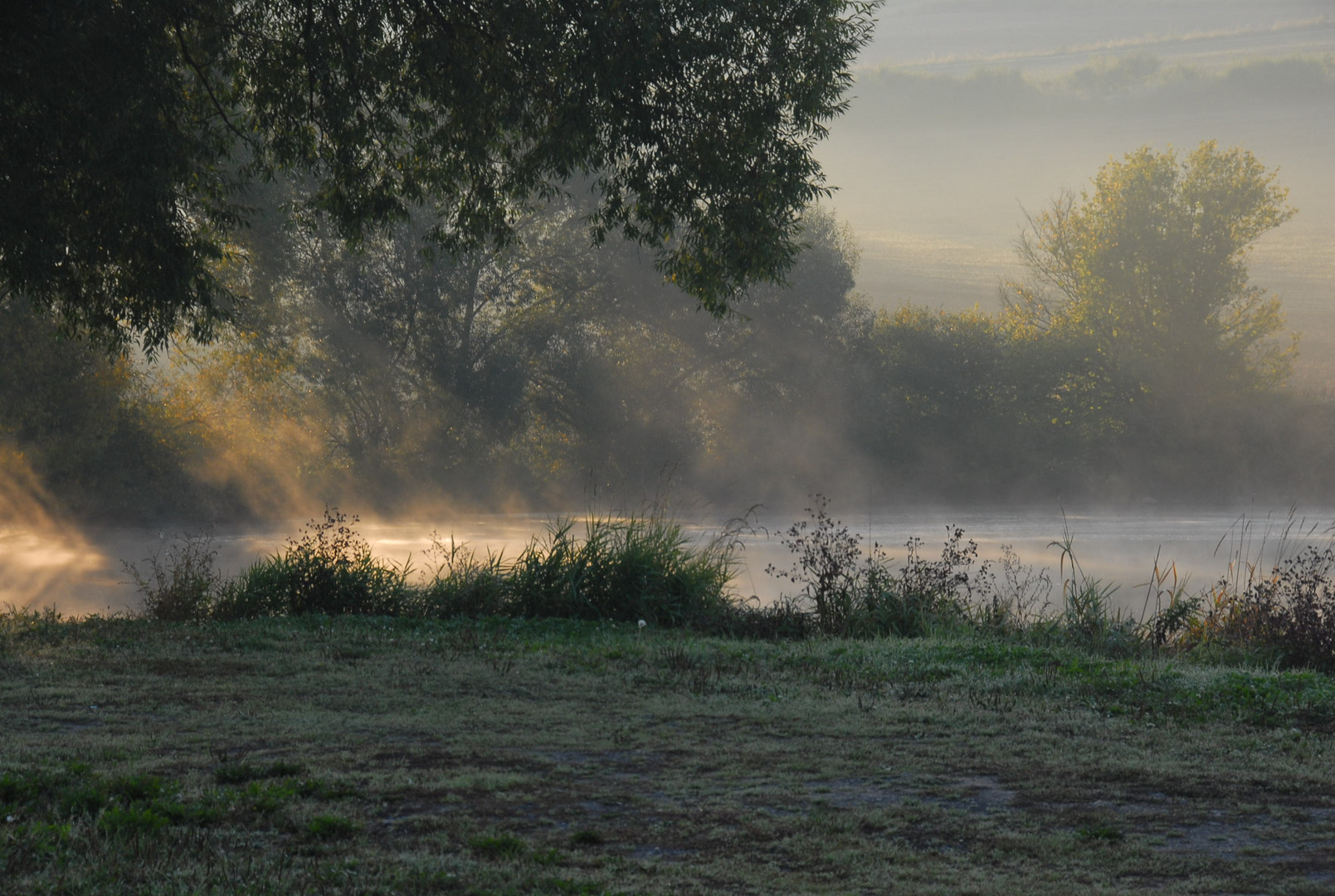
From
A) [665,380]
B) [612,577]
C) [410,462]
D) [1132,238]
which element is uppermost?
[1132,238]

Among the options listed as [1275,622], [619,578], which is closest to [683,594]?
[619,578]

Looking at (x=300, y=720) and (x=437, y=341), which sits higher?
(x=437, y=341)

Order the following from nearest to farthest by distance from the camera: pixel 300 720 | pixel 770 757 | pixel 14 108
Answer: pixel 770 757 → pixel 300 720 → pixel 14 108

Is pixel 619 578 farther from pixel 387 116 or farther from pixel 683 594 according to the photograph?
pixel 387 116

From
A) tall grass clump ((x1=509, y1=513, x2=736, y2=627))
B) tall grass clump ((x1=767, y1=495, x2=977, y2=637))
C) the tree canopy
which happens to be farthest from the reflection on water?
the tree canopy

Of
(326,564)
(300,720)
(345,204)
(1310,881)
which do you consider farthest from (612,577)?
(1310,881)

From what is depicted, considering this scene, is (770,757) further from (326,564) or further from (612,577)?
(326,564)

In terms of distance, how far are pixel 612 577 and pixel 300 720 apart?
5643mm

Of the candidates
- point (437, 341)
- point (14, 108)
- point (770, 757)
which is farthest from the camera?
point (437, 341)

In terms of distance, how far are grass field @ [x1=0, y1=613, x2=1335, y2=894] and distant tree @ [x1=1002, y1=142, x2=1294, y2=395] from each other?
103ft

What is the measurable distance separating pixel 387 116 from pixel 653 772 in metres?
7.82

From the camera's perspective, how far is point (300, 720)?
6.41 meters

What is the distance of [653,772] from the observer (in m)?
5.37

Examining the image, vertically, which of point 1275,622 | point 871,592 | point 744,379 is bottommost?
point 1275,622
